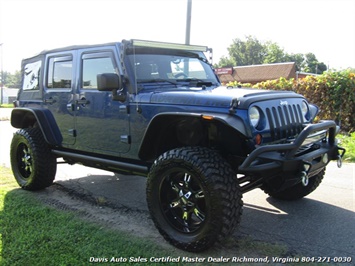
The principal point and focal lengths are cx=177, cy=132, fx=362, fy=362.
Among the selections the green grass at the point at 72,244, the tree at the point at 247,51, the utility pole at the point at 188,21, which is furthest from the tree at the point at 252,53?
the green grass at the point at 72,244

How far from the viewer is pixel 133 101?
3887mm

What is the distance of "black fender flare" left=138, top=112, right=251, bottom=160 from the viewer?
121 inches

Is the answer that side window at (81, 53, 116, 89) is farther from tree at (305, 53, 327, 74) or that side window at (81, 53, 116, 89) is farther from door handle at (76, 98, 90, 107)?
tree at (305, 53, 327, 74)

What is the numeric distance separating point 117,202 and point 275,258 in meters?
2.38

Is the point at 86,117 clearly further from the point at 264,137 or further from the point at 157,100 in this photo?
the point at 264,137

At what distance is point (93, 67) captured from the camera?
4.49 meters

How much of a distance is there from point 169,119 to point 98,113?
1130mm

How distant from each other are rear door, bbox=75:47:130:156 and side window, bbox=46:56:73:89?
0.29 metres

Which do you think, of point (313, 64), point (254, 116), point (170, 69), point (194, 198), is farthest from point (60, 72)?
point (313, 64)

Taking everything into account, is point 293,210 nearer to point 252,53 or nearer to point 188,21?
point 188,21

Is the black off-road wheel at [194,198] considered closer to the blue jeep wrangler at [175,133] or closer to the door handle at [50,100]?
the blue jeep wrangler at [175,133]

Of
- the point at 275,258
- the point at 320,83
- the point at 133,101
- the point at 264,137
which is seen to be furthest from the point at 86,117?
the point at 320,83

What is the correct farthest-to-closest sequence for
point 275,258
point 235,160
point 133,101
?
point 133,101
point 235,160
point 275,258

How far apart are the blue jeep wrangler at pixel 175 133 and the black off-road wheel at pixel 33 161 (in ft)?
0.05
